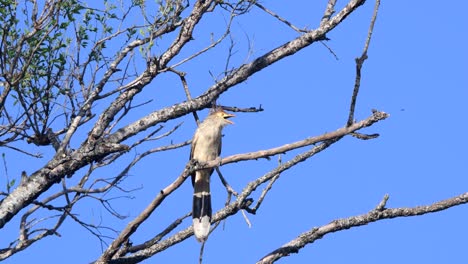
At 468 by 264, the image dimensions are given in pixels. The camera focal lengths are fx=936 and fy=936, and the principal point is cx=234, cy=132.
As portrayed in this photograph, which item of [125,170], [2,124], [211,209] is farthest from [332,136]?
[2,124]

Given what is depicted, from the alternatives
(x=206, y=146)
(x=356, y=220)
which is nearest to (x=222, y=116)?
(x=206, y=146)

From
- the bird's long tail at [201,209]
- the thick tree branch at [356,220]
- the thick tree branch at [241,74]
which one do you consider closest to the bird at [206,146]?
the bird's long tail at [201,209]

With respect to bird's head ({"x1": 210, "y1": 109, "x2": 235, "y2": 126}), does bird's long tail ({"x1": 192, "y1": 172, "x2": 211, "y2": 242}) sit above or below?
below

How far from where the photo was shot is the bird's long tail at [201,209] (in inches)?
273

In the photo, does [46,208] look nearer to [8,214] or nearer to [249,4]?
[8,214]

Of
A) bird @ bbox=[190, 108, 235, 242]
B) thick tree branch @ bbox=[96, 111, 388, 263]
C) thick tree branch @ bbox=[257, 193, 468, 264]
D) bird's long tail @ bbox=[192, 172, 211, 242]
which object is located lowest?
thick tree branch @ bbox=[257, 193, 468, 264]

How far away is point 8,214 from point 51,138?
0.90m

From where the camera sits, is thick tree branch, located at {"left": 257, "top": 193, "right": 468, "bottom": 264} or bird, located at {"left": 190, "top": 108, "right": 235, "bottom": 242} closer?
thick tree branch, located at {"left": 257, "top": 193, "right": 468, "bottom": 264}

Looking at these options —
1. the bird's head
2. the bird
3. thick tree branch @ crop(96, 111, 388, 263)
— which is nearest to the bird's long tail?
the bird

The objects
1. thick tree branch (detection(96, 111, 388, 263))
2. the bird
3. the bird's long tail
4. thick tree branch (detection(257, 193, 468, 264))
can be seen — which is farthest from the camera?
the bird

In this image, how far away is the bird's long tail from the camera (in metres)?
6.92

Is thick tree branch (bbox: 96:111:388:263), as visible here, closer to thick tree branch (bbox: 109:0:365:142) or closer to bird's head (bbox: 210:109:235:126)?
thick tree branch (bbox: 109:0:365:142)

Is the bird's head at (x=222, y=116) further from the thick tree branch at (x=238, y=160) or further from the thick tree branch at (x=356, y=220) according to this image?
the thick tree branch at (x=356, y=220)

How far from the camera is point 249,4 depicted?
8172 mm
